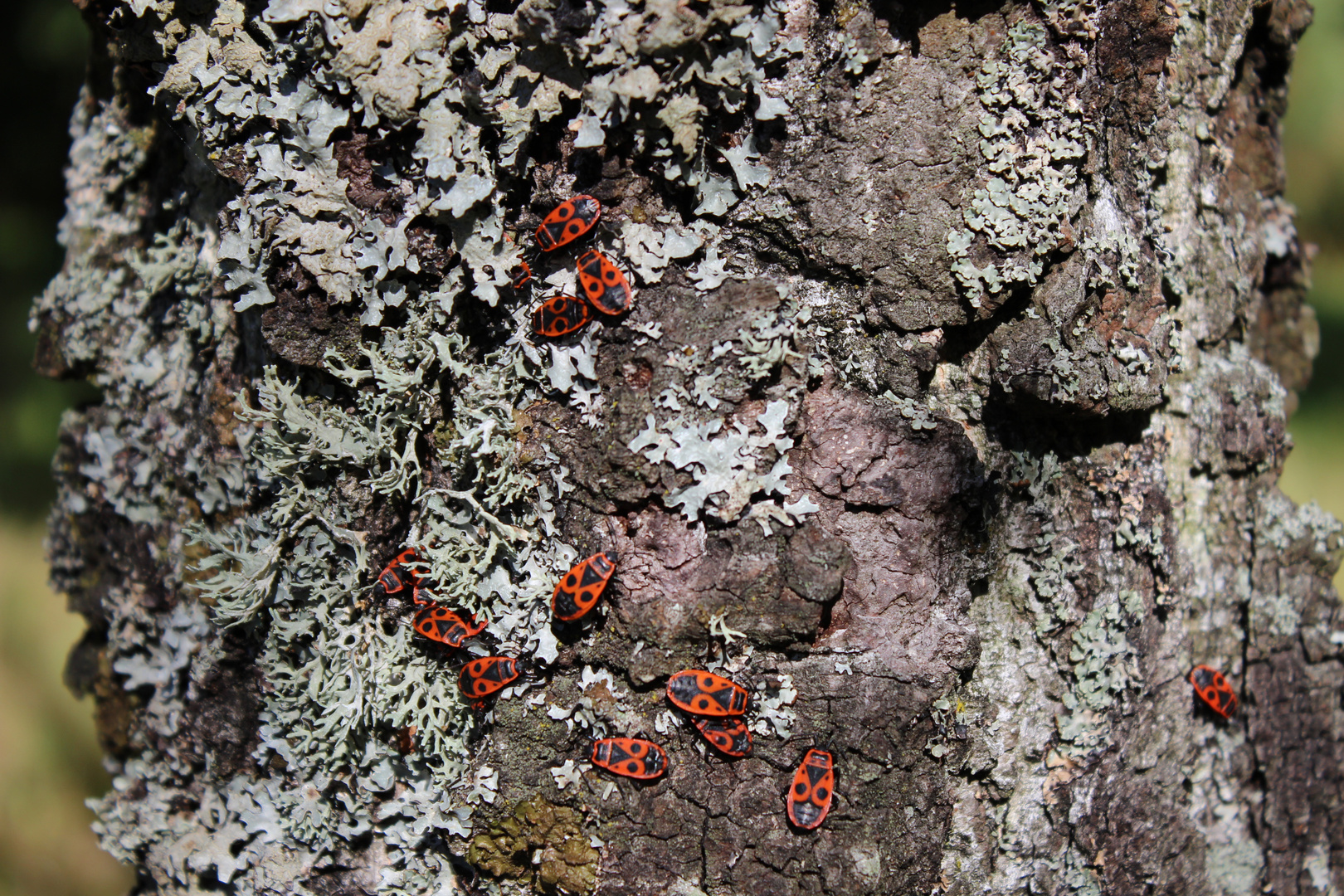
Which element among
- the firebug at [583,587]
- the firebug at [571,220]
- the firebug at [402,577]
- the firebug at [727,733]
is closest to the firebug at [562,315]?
the firebug at [571,220]

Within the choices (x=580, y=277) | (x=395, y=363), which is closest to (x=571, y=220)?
(x=580, y=277)

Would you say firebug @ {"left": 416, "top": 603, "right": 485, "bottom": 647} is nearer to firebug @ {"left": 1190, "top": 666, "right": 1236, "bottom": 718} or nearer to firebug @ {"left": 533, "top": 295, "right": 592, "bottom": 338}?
firebug @ {"left": 533, "top": 295, "right": 592, "bottom": 338}

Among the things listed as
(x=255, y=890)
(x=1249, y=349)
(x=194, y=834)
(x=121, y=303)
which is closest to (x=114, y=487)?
(x=121, y=303)

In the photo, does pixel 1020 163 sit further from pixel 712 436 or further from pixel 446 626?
pixel 446 626

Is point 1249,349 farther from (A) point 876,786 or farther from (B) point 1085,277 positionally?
(A) point 876,786

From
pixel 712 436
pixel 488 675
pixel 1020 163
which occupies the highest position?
pixel 1020 163

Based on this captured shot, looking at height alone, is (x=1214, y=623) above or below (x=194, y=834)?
above
